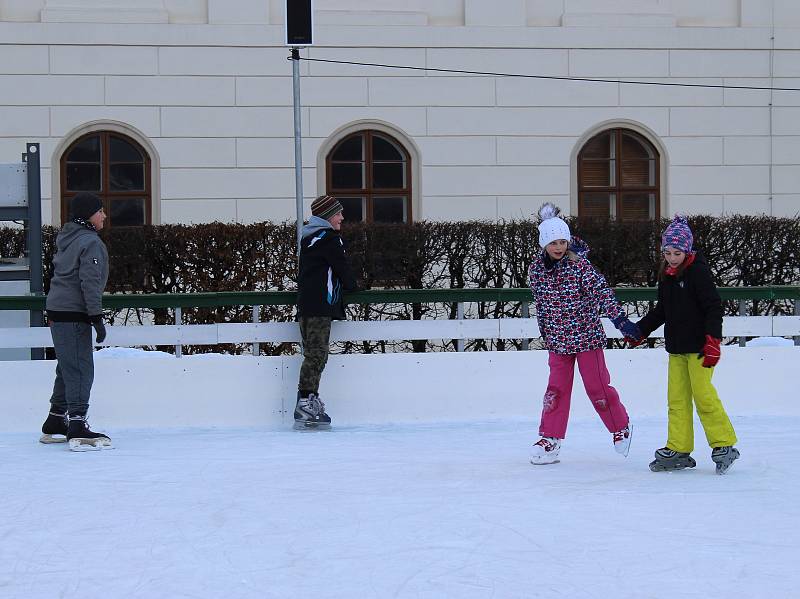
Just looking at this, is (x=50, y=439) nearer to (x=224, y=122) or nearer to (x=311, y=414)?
(x=311, y=414)

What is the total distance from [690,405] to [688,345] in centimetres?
36

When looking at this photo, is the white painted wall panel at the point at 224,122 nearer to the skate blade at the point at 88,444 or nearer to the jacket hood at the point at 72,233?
the jacket hood at the point at 72,233

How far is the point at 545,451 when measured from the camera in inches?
289

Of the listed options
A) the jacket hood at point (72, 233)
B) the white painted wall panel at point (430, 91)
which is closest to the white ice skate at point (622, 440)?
the jacket hood at point (72, 233)

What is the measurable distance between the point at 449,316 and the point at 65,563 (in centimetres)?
618

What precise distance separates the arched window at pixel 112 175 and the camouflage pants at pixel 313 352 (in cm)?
636

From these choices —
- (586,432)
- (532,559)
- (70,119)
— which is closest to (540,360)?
(586,432)

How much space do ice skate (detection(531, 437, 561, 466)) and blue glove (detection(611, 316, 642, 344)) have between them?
2.40ft

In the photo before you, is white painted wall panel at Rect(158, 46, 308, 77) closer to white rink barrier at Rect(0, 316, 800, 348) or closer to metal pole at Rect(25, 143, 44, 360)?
metal pole at Rect(25, 143, 44, 360)

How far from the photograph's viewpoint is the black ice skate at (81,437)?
7.97 meters

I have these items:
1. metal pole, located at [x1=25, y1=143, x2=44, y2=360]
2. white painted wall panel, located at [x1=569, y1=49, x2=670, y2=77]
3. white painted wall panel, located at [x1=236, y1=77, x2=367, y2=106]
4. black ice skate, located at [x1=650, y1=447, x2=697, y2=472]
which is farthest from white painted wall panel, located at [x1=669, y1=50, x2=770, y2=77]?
black ice skate, located at [x1=650, y1=447, x2=697, y2=472]

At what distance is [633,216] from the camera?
15617 millimetres

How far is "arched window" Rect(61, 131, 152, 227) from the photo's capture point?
14680mm

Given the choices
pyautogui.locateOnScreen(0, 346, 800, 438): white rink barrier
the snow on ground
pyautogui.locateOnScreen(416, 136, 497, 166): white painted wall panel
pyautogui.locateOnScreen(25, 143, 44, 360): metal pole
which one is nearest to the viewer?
the snow on ground
